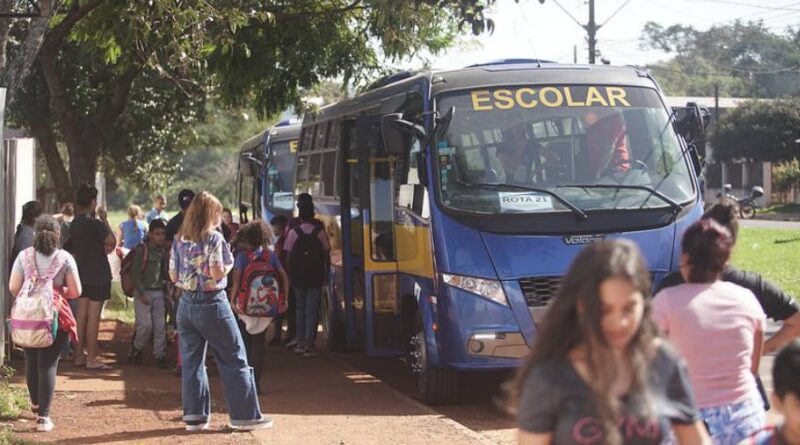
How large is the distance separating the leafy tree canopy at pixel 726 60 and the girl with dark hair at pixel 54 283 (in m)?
75.7

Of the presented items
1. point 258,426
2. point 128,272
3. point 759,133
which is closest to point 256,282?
point 258,426

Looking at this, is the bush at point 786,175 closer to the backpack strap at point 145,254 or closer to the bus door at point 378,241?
the bus door at point 378,241

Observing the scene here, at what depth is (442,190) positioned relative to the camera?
10930 mm

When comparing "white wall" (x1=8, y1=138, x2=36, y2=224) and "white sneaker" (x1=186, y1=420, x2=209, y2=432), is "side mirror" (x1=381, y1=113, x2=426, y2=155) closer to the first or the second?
"white sneaker" (x1=186, y1=420, x2=209, y2=432)

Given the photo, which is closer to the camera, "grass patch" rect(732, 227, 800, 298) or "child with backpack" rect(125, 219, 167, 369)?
"child with backpack" rect(125, 219, 167, 369)

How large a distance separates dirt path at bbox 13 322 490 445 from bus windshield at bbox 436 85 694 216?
1.90m

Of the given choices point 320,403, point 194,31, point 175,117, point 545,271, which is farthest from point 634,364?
point 175,117

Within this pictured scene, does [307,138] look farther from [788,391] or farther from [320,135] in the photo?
[788,391]

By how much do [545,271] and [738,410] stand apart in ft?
17.4

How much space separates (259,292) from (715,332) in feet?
20.2

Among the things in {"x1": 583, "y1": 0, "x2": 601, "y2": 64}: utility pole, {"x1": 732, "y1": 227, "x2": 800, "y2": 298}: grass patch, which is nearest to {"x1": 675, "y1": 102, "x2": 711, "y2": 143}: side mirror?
{"x1": 732, "y1": 227, "x2": 800, "y2": 298}: grass patch

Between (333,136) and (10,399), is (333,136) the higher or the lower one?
the higher one

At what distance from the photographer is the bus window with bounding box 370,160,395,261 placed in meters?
12.6

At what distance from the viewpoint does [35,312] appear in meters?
9.43
